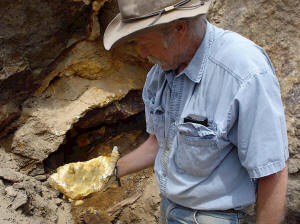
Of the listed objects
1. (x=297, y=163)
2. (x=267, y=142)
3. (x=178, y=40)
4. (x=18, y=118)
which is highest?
(x=178, y=40)

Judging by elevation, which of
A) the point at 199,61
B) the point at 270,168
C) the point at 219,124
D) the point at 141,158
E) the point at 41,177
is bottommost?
the point at 41,177

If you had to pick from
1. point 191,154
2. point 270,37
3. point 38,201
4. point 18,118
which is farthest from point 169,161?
point 18,118

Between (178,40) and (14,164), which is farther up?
(178,40)

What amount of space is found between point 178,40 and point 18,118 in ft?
7.89

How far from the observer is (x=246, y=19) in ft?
9.05

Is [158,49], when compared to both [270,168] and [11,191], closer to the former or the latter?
[270,168]

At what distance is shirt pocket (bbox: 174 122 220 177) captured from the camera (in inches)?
49.1

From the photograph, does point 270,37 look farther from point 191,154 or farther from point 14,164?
point 14,164

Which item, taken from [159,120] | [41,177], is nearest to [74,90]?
[41,177]

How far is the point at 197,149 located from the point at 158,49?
41 centimetres

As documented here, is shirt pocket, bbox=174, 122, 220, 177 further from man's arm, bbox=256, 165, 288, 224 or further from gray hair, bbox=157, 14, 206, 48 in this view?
gray hair, bbox=157, 14, 206, 48

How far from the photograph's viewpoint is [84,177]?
1.98m

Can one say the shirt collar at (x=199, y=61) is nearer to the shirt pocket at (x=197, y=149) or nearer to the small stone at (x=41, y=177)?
the shirt pocket at (x=197, y=149)

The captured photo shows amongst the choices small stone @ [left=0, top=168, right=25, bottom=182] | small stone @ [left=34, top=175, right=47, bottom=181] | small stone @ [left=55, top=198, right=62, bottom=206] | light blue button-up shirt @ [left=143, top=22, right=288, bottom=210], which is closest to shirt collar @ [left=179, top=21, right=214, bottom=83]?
light blue button-up shirt @ [left=143, top=22, right=288, bottom=210]
